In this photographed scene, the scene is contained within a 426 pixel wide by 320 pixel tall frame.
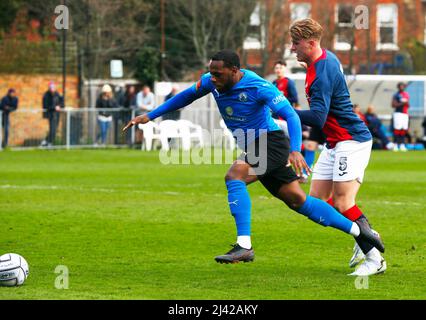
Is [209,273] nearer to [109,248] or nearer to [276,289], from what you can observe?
[276,289]

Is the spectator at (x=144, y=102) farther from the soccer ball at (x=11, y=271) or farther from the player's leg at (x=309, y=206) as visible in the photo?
the soccer ball at (x=11, y=271)

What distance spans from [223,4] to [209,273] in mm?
31933

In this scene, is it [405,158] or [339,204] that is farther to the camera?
[405,158]

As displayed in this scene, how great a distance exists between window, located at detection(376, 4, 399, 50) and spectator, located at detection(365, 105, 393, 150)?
12.9 metres

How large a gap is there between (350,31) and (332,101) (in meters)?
32.6

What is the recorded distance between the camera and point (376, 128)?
34.4 meters

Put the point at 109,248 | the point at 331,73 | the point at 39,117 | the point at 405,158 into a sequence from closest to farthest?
the point at 331,73 < the point at 109,248 < the point at 405,158 < the point at 39,117

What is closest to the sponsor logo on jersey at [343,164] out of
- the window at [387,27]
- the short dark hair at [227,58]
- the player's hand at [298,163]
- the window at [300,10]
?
the player's hand at [298,163]

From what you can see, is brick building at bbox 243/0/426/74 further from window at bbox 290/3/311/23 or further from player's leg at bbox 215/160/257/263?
player's leg at bbox 215/160/257/263

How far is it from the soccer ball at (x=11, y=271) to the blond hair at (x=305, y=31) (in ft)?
10.3

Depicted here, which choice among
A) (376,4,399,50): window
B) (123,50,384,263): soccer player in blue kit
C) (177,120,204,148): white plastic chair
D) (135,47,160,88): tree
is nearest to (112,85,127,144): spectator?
(177,120,204,148): white plastic chair

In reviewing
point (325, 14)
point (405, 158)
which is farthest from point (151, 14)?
point (405, 158)

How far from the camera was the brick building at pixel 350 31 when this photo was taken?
136ft

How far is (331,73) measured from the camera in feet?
31.4
